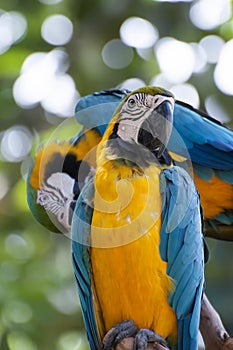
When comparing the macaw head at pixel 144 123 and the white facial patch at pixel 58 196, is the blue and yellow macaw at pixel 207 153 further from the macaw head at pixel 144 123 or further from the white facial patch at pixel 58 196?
the macaw head at pixel 144 123

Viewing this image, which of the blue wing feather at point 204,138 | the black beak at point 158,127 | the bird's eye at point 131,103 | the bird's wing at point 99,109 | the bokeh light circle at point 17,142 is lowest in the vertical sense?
the bokeh light circle at point 17,142

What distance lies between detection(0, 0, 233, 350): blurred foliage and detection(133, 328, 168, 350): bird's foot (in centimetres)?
120

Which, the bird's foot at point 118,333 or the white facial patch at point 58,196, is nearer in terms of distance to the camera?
the bird's foot at point 118,333

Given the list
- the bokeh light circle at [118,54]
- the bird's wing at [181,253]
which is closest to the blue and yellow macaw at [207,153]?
the bird's wing at [181,253]

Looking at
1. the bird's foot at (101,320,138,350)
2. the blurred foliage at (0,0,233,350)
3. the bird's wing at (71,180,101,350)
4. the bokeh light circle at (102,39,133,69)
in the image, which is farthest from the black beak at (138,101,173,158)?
the bokeh light circle at (102,39,133,69)

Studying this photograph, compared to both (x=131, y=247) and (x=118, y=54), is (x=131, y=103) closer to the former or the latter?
(x=131, y=247)

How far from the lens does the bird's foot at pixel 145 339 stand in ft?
4.45

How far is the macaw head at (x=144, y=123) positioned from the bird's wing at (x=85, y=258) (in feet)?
0.38

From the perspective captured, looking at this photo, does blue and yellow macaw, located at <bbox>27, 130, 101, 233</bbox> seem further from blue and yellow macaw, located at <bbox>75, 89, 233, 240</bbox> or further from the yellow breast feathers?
the yellow breast feathers

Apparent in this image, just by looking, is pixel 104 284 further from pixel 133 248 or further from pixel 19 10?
pixel 19 10

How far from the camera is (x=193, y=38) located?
2.92 m

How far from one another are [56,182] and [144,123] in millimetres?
743

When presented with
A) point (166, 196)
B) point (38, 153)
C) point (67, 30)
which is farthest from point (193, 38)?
point (166, 196)

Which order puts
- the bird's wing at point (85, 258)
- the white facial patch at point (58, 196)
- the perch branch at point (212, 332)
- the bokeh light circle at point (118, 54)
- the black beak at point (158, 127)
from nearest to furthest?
Result: the black beak at point (158, 127)
the bird's wing at point (85, 258)
the perch branch at point (212, 332)
the white facial patch at point (58, 196)
the bokeh light circle at point (118, 54)
